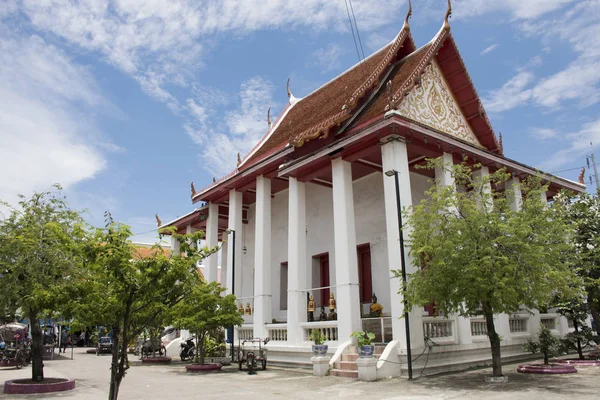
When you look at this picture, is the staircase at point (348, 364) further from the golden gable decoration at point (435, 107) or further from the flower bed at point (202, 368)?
the golden gable decoration at point (435, 107)

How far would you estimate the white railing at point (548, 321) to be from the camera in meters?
16.6

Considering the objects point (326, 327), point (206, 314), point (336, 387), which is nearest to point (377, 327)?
point (326, 327)

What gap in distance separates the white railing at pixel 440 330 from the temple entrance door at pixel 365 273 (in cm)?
382

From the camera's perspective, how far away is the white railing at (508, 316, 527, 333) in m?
15.2

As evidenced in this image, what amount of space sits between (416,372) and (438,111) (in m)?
7.98

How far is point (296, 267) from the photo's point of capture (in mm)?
15242

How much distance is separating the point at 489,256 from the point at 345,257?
4.70 metres

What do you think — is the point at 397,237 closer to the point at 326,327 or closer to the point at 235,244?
the point at 326,327

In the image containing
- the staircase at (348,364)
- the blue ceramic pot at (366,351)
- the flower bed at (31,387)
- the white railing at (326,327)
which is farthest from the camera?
the white railing at (326,327)

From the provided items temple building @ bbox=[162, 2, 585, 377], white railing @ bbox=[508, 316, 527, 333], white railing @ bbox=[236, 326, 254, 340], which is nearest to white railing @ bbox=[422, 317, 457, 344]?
temple building @ bbox=[162, 2, 585, 377]

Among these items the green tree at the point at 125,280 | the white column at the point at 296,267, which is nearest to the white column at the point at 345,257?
the white column at the point at 296,267

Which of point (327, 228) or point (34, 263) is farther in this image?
point (327, 228)

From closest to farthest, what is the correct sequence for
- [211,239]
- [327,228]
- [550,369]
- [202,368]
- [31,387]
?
[31,387], [550,369], [202,368], [327,228], [211,239]

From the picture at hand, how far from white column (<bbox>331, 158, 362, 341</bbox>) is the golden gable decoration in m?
2.52
